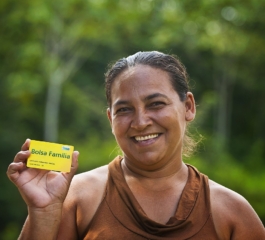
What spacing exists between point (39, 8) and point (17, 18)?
1.68m

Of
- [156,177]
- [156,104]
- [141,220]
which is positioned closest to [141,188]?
[156,177]

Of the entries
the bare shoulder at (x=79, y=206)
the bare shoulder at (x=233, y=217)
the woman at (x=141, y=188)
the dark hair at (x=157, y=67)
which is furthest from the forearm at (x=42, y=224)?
the bare shoulder at (x=233, y=217)

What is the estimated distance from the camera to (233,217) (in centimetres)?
252

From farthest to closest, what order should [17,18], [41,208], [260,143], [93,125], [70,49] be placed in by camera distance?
1. [93,125]
2. [260,143]
3. [70,49]
4. [17,18]
5. [41,208]

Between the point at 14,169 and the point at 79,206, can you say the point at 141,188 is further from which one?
the point at 14,169

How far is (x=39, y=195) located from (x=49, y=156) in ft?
0.61

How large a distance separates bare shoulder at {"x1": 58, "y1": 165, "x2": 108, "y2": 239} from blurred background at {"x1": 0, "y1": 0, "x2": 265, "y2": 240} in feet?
27.6

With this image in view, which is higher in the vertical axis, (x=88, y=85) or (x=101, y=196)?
(x=88, y=85)

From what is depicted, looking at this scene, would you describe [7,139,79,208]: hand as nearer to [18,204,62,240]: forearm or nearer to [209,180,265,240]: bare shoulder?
[18,204,62,240]: forearm

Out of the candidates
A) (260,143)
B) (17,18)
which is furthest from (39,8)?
(260,143)

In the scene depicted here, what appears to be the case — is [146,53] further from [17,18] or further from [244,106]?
[244,106]

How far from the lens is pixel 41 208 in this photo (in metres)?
2.37

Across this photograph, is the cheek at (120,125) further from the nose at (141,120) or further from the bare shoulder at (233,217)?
the bare shoulder at (233,217)

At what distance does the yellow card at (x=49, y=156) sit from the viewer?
95.7 inches
